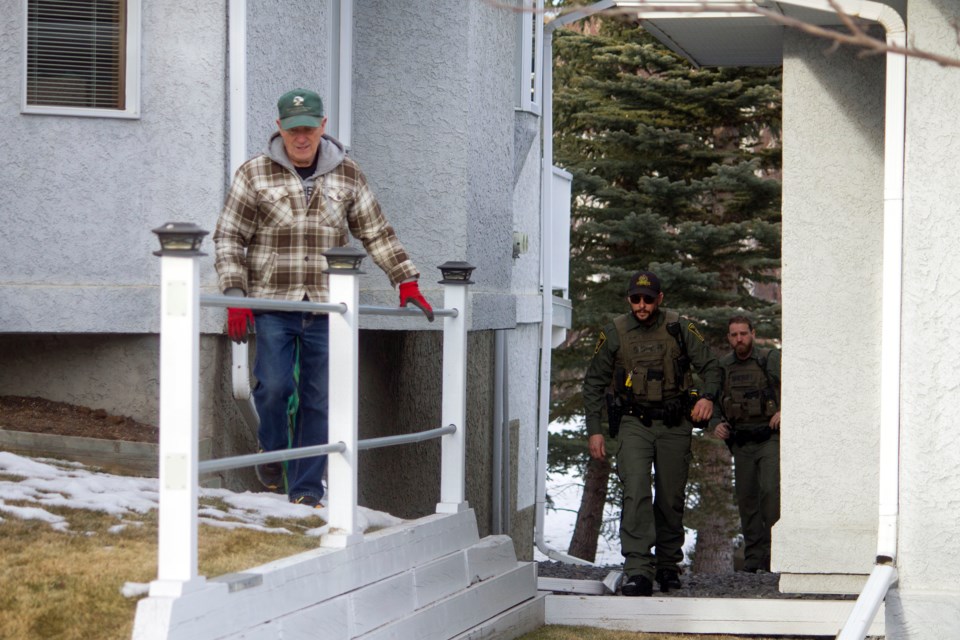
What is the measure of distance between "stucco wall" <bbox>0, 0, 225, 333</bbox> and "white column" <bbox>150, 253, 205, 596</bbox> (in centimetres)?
360

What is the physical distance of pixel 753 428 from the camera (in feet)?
35.0

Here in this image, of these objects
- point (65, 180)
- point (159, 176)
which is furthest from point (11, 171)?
point (159, 176)

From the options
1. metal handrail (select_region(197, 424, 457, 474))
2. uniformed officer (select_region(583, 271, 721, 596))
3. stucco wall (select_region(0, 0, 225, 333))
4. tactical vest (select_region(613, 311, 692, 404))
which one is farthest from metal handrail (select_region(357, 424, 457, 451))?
tactical vest (select_region(613, 311, 692, 404))

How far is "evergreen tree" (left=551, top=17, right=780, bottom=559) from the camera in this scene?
1864 cm

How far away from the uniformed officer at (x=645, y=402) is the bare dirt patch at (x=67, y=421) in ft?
9.08

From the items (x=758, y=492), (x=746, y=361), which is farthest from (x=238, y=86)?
(x=758, y=492)

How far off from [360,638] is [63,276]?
11.0 ft

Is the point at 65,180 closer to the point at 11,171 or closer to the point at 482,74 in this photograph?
the point at 11,171

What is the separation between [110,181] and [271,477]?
189 cm

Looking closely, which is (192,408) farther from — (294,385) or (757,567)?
(757,567)

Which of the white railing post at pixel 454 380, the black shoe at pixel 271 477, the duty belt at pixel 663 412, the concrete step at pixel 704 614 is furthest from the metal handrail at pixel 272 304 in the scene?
the duty belt at pixel 663 412

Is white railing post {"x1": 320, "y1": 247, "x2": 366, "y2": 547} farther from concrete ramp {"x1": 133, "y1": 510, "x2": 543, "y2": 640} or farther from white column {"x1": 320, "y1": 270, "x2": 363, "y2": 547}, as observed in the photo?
concrete ramp {"x1": 133, "y1": 510, "x2": 543, "y2": 640}

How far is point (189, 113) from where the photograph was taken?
770cm

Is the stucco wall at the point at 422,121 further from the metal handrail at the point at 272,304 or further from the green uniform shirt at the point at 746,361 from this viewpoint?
the metal handrail at the point at 272,304
